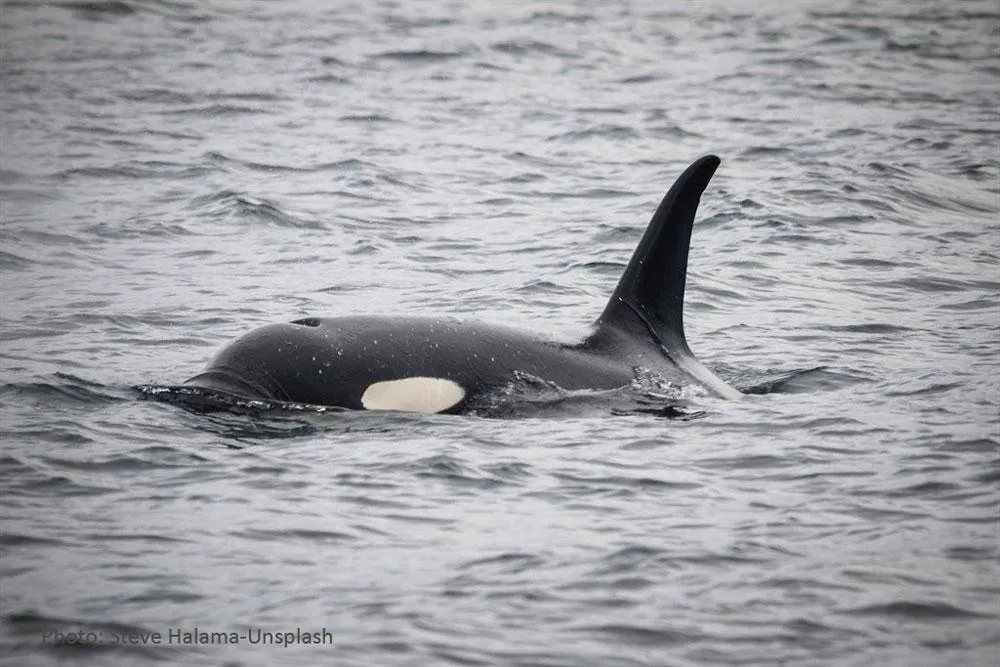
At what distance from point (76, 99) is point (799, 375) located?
18.7 m

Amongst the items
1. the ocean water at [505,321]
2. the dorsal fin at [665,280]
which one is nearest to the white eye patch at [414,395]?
the ocean water at [505,321]

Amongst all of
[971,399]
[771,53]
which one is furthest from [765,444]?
[771,53]

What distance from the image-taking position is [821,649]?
22.4 ft

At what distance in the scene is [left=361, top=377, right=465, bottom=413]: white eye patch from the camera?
392 inches

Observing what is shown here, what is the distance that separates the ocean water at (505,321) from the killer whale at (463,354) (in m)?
0.23

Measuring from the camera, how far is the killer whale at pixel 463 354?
9.87 meters

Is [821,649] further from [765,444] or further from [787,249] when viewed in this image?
[787,249]

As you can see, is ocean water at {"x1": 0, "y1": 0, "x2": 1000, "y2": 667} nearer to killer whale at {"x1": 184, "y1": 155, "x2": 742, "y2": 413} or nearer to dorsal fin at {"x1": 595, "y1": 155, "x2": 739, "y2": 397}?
killer whale at {"x1": 184, "y1": 155, "x2": 742, "y2": 413}

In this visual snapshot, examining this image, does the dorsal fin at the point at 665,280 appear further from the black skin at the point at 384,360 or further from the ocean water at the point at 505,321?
the ocean water at the point at 505,321

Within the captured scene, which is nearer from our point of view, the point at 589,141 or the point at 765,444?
the point at 765,444


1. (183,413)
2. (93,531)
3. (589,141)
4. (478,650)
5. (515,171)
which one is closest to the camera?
(478,650)

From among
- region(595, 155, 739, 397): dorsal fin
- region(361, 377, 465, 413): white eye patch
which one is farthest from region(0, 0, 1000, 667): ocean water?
region(595, 155, 739, 397): dorsal fin

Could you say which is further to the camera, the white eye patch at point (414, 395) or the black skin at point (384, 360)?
the white eye patch at point (414, 395)

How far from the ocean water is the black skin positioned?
25cm
